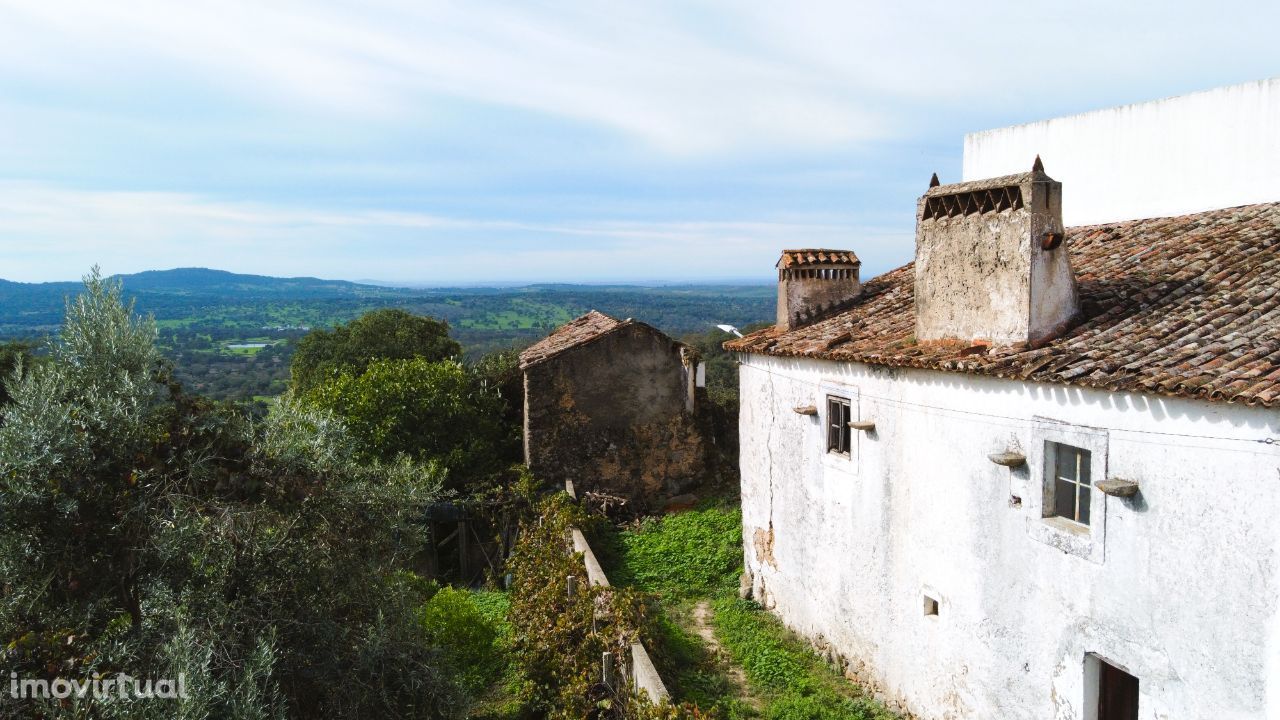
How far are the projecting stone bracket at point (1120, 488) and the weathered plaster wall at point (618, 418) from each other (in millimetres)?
14069

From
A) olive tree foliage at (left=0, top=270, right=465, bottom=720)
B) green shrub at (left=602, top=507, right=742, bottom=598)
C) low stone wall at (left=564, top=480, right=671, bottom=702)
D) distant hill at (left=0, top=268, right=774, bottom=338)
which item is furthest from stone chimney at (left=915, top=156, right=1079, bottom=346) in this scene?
distant hill at (left=0, top=268, right=774, bottom=338)

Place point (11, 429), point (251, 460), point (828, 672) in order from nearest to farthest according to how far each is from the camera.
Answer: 1. point (11, 429)
2. point (251, 460)
3. point (828, 672)

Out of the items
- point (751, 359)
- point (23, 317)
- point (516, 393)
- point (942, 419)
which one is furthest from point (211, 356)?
point (942, 419)

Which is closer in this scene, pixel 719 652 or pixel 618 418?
pixel 719 652

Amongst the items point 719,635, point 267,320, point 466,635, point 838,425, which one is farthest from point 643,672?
point 267,320

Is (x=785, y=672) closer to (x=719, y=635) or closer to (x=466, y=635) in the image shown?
(x=719, y=635)

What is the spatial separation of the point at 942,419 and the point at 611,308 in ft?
519

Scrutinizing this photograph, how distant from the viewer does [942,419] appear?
9781mm

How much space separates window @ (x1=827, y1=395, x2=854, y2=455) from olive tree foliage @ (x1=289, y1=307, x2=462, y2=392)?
19906mm

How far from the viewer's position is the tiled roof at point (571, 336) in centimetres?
2008

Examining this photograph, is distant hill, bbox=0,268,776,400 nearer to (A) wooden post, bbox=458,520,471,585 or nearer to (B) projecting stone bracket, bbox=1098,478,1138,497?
(B) projecting stone bracket, bbox=1098,478,1138,497

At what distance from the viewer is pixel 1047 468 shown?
840cm

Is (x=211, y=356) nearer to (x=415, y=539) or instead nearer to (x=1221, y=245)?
(x=415, y=539)

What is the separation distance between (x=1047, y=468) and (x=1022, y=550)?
3.27ft
